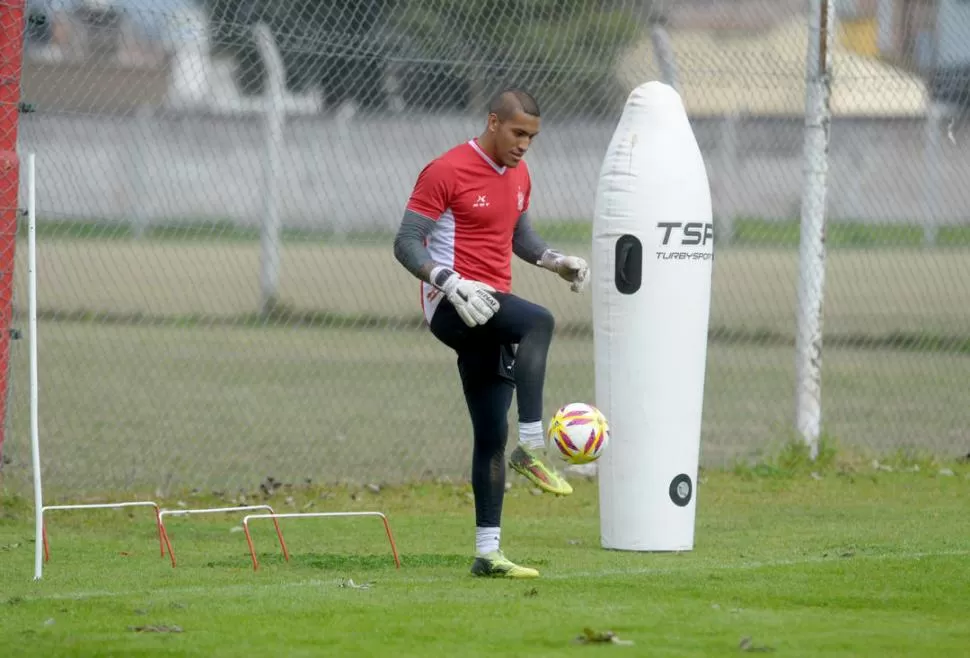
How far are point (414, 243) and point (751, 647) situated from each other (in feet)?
8.85

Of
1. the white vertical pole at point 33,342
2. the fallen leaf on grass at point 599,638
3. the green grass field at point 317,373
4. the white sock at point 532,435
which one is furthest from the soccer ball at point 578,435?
the green grass field at point 317,373

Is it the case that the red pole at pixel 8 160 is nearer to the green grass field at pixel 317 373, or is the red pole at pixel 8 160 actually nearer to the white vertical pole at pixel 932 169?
the green grass field at pixel 317 373

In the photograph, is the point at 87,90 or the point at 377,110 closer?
the point at 87,90

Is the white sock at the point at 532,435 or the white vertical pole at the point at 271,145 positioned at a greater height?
the white vertical pole at the point at 271,145

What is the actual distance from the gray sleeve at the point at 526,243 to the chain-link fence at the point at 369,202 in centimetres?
365

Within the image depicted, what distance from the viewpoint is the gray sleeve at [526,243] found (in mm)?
8375

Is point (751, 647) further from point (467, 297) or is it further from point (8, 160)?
Result: point (8, 160)

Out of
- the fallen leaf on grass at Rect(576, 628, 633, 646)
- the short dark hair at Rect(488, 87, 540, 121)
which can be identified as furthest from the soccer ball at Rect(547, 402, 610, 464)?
the fallen leaf on grass at Rect(576, 628, 633, 646)

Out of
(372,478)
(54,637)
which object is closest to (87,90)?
(372,478)

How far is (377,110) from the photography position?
44.0ft

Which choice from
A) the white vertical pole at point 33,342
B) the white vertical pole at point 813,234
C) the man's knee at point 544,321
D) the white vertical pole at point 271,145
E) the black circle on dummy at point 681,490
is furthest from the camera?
the white vertical pole at point 813,234

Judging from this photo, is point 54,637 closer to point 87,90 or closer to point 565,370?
point 87,90

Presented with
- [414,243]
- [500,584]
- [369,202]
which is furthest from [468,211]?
[369,202]

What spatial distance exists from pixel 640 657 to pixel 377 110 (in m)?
8.23
